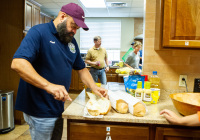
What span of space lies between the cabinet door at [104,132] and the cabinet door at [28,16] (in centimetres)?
258

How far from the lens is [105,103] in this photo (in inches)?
50.9

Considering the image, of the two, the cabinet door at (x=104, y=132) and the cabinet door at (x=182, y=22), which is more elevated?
the cabinet door at (x=182, y=22)

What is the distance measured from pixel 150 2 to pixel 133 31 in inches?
176

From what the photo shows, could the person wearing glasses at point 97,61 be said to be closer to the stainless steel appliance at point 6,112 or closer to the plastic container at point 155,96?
the stainless steel appliance at point 6,112

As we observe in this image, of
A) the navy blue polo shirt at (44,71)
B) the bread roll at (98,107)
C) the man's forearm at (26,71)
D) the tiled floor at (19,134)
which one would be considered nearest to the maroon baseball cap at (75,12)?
the navy blue polo shirt at (44,71)

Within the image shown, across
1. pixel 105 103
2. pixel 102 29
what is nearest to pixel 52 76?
pixel 105 103

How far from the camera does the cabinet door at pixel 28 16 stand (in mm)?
3312

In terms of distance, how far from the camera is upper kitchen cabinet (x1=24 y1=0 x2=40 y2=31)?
11.0 feet

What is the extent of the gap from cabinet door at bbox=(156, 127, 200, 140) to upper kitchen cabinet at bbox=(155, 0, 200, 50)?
67 cm

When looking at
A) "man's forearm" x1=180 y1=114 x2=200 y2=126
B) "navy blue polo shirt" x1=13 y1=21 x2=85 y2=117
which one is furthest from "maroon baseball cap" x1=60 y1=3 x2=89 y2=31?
"man's forearm" x1=180 y1=114 x2=200 y2=126

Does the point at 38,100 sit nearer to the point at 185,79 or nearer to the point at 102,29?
the point at 185,79

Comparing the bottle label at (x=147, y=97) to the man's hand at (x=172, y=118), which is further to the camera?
the bottle label at (x=147, y=97)

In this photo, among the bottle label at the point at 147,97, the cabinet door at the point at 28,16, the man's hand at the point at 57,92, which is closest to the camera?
the man's hand at the point at 57,92

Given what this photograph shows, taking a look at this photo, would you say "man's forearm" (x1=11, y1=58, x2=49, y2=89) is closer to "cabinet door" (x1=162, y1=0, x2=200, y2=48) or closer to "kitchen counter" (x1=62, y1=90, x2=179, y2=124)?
"kitchen counter" (x1=62, y1=90, x2=179, y2=124)
